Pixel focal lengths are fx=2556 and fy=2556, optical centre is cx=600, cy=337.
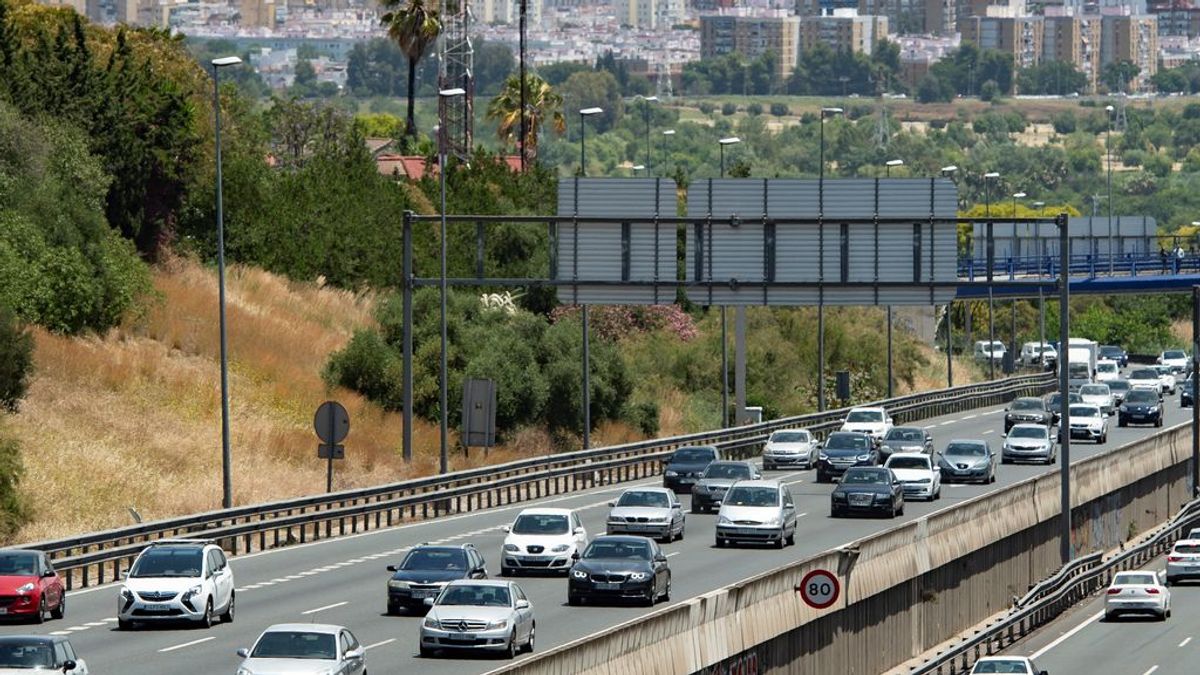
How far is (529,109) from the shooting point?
134875 millimetres

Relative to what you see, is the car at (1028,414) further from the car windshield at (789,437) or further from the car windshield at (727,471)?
the car windshield at (727,471)

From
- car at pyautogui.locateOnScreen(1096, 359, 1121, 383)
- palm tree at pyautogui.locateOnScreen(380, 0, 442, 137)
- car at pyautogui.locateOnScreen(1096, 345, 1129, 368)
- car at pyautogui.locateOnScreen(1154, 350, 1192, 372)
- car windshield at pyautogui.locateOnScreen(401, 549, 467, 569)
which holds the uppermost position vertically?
palm tree at pyautogui.locateOnScreen(380, 0, 442, 137)

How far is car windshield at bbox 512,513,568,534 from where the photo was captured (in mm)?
46219

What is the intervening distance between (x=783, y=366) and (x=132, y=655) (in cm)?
7115

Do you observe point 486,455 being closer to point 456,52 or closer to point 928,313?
point 456,52

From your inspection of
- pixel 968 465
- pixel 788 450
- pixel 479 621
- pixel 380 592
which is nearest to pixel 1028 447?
pixel 788 450

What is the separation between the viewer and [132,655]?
34719 mm

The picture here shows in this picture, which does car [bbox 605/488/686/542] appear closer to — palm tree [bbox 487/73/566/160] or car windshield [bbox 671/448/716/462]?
car windshield [bbox 671/448/716/462]

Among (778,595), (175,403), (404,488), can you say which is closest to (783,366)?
(175,403)

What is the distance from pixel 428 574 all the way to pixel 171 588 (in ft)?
14.4

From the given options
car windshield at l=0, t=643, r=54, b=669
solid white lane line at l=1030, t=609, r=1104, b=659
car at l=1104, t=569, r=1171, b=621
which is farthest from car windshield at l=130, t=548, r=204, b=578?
car at l=1104, t=569, r=1171, b=621

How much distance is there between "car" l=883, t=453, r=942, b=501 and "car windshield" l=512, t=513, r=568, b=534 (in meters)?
16.7

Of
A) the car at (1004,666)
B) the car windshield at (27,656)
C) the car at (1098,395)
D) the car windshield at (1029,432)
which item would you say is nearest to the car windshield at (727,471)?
the car windshield at (1029,432)

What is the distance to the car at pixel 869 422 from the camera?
78125 millimetres
